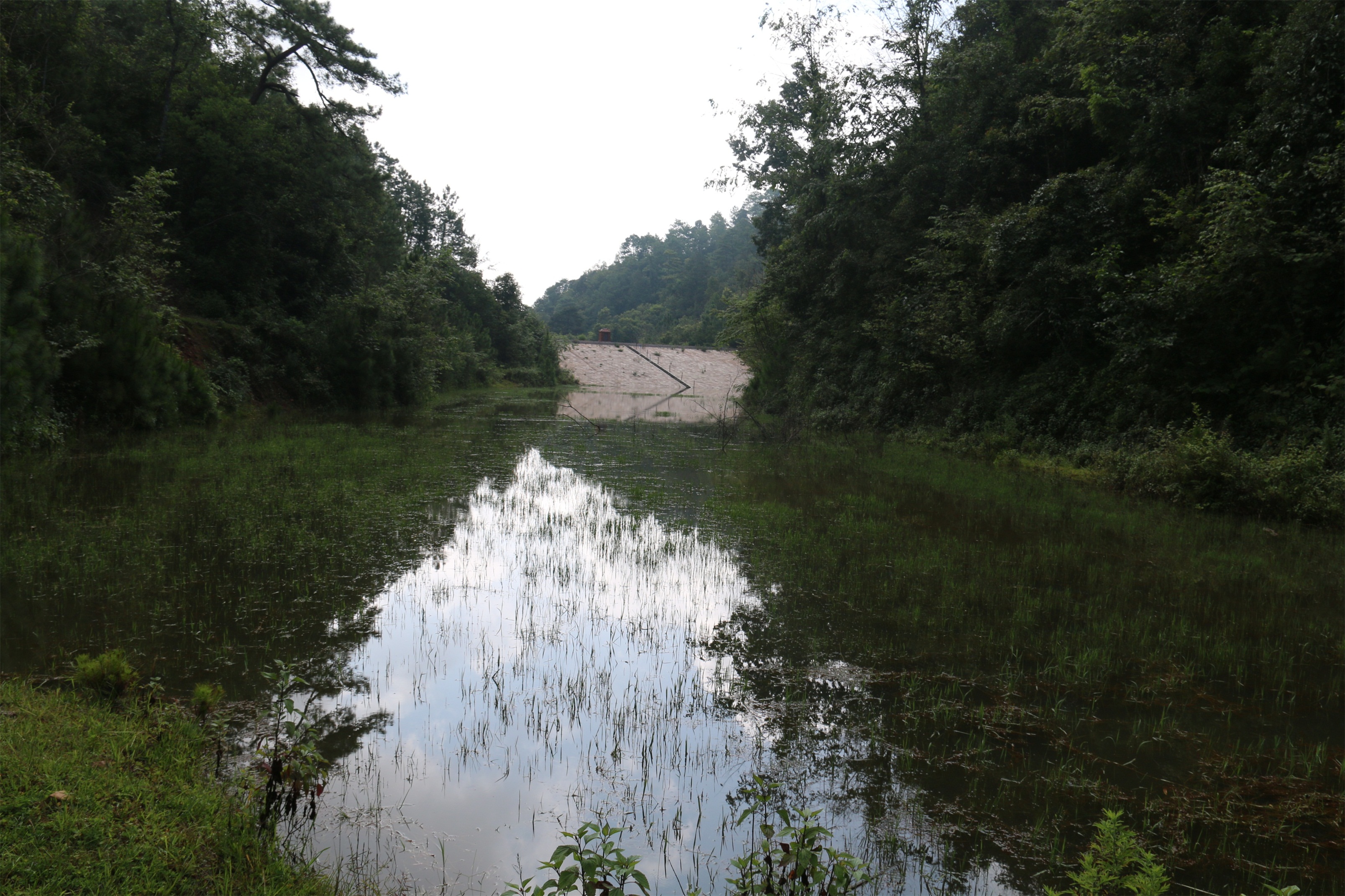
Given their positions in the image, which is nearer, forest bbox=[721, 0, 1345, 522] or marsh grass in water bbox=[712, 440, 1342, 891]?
marsh grass in water bbox=[712, 440, 1342, 891]

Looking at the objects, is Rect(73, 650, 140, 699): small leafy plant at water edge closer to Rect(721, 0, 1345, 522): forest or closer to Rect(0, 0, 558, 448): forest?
Rect(0, 0, 558, 448): forest

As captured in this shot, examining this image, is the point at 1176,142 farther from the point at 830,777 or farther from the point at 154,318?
the point at 154,318

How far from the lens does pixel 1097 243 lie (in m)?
15.6

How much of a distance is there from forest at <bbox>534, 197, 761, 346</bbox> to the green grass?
63.5m

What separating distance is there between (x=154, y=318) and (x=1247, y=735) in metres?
17.1

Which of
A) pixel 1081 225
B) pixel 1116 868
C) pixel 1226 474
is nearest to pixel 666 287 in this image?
pixel 1081 225

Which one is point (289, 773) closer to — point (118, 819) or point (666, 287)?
point (118, 819)

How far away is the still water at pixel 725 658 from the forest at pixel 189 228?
3.41 meters

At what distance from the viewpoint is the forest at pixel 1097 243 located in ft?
36.7

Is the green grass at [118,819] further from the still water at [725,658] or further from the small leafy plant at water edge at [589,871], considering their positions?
the small leafy plant at water edge at [589,871]

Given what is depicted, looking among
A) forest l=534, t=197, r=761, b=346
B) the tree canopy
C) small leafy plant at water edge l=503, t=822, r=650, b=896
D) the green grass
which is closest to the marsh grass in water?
small leafy plant at water edge l=503, t=822, r=650, b=896

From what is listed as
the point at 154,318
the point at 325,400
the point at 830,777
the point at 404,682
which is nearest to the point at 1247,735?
the point at 830,777

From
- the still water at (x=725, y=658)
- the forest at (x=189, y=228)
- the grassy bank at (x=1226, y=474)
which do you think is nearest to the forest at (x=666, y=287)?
the forest at (x=189, y=228)

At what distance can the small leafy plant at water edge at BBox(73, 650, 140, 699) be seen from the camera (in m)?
3.70
